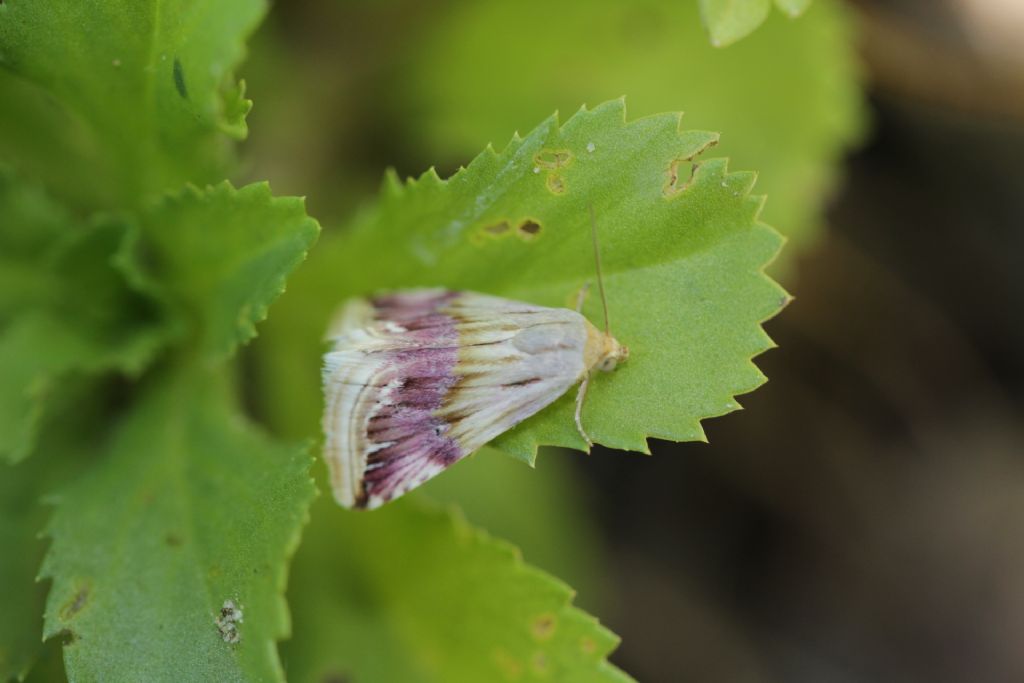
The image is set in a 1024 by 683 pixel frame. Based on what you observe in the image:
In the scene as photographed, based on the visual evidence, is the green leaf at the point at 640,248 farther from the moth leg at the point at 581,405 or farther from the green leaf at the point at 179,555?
the green leaf at the point at 179,555

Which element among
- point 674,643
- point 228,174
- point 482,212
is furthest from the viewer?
point 674,643

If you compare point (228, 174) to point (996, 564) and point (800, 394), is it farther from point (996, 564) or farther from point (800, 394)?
point (996, 564)

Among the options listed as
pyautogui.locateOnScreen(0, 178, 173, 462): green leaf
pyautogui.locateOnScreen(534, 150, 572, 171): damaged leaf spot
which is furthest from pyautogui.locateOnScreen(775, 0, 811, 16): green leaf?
pyautogui.locateOnScreen(0, 178, 173, 462): green leaf

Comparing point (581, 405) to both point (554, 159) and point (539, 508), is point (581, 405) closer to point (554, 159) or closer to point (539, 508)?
point (554, 159)

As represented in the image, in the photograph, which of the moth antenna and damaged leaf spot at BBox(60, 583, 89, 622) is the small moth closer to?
the moth antenna

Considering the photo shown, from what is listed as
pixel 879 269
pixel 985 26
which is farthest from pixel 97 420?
pixel 985 26

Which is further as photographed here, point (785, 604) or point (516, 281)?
point (785, 604)
